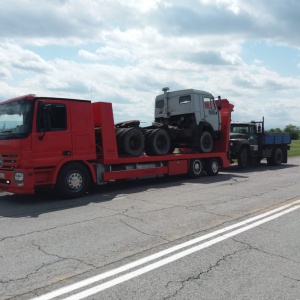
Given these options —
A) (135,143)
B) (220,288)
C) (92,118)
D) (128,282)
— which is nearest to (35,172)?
(92,118)

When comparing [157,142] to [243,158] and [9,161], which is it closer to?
[9,161]

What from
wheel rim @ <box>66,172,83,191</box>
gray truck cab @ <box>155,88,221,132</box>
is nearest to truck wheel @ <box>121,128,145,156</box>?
wheel rim @ <box>66,172,83,191</box>

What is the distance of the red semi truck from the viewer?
9742 mm

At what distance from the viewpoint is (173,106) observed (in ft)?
52.2

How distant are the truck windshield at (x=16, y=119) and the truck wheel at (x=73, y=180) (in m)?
1.46

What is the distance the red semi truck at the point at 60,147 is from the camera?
974cm

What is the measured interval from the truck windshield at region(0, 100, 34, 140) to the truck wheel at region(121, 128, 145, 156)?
344cm

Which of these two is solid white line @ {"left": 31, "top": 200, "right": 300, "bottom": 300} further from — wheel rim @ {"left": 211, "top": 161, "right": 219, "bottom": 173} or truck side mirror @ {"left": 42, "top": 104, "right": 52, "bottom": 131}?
wheel rim @ {"left": 211, "top": 161, "right": 219, "bottom": 173}

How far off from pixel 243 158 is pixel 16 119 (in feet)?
42.0

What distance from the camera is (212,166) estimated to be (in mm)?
16016

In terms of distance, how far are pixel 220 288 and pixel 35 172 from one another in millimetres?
6769

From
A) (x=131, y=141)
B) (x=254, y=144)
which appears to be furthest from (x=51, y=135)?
(x=254, y=144)

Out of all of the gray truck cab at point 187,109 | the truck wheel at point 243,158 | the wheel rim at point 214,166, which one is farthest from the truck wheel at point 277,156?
the wheel rim at point 214,166

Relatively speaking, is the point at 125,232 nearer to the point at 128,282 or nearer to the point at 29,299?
the point at 128,282
